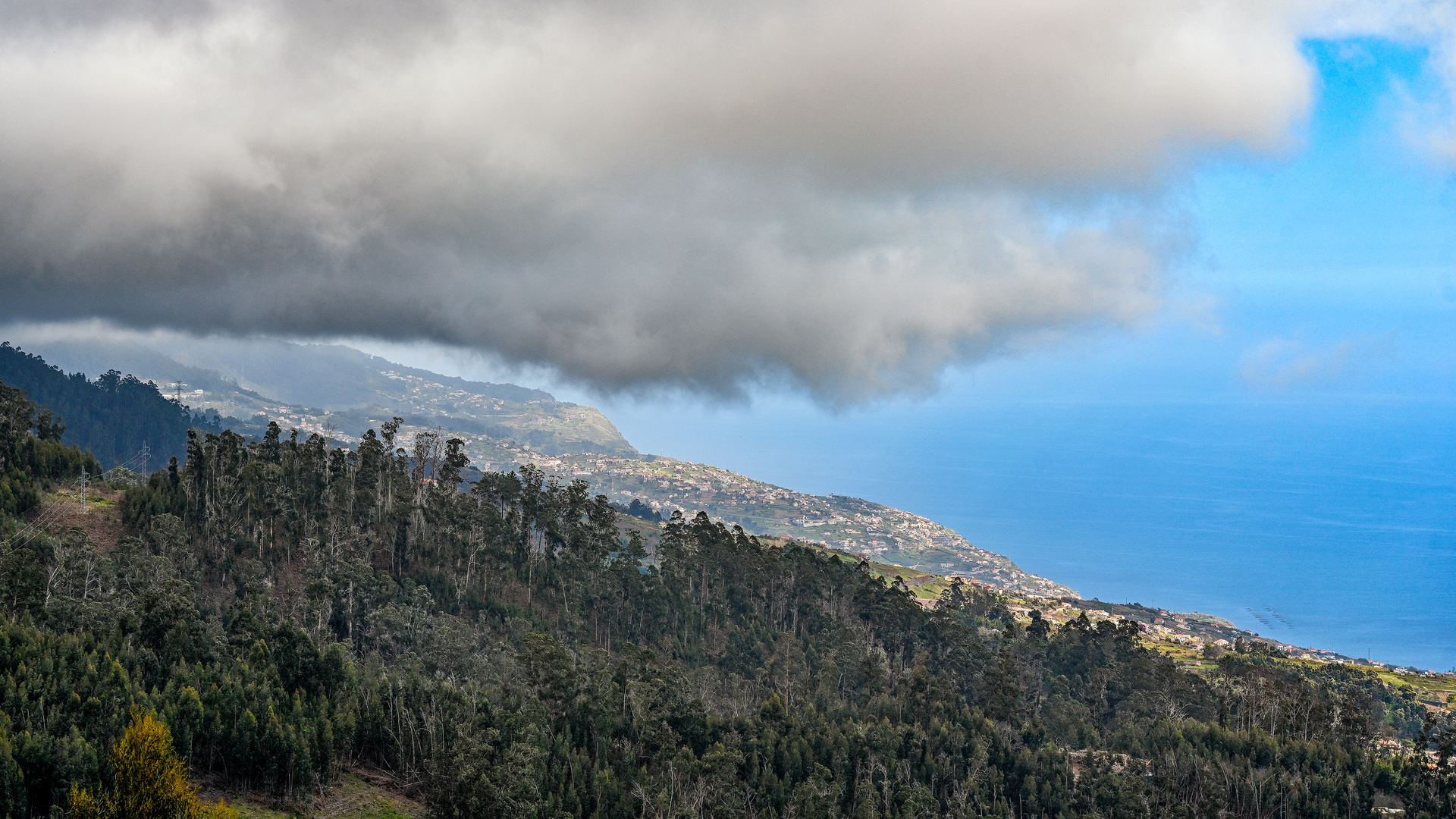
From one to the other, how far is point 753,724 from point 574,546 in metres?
38.0

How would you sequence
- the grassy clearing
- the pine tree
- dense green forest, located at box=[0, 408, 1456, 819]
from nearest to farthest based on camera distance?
the pine tree → the grassy clearing → dense green forest, located at box=[0, 408, 1456, 819]

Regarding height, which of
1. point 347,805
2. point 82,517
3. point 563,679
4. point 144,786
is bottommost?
point 347,805

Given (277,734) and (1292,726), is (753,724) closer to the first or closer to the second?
(277,734)

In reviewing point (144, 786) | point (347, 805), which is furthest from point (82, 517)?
point (144, 786)

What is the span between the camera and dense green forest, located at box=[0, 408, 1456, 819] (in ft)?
137

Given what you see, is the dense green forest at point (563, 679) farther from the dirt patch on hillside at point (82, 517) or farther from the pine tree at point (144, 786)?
the pine tree at point (144, 786)

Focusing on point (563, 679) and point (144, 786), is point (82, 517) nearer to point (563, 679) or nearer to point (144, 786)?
point (563, 679)

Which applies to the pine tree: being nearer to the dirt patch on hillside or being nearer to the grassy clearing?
the grassy clearing

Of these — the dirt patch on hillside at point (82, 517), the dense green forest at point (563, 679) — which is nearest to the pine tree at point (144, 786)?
the dense green forest at point (563, 679)

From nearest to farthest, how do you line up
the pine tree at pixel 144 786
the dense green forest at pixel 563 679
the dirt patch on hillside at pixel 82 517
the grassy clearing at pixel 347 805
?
the pine tree at pixel 144 786
the grassy clearing at pixel 347 805
the dense green forest at pixel 563 679
the dirt patch on hillside at pixel 82 517

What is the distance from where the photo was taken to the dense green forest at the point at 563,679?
4175 cm

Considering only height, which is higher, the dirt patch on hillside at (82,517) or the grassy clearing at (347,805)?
the dirt patch on hillside at (82,517)

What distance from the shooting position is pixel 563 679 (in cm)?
5450

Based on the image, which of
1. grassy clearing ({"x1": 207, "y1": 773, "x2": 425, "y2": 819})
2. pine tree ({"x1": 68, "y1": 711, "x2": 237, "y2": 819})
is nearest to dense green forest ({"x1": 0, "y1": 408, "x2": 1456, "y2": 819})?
grassy clearing ({"x1": 207, "y1": 773, "x2": 425, "y2": 819})
